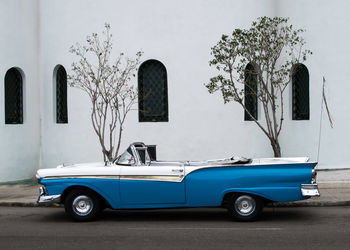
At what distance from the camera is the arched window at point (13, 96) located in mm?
19031

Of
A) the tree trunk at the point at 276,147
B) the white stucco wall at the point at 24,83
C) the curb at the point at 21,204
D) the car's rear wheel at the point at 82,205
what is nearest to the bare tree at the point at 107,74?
the white stucco wall at the point at 24,83

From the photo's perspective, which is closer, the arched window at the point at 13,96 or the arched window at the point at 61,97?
the arched window at the point at 13,96

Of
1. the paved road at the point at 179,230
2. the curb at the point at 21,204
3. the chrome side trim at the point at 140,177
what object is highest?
the chrome side trim at the point at 140,177

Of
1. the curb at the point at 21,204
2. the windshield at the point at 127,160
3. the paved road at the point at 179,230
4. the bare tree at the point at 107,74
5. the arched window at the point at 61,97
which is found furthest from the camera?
the arched window at the point at 61,97

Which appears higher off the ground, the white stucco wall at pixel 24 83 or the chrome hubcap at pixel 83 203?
the white stucco wall at pixel 24 83

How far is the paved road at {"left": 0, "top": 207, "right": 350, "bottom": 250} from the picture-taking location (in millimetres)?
8742

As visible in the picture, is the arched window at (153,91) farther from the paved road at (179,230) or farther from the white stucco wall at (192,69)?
the paved road at (179,230)

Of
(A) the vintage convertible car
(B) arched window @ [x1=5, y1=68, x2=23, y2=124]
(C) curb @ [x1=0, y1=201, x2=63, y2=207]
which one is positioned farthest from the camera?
(B) arched window @ [x1=5, y1=68, x2=23, y2=124]

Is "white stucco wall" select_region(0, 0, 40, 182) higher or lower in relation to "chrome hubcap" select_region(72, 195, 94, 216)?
higher

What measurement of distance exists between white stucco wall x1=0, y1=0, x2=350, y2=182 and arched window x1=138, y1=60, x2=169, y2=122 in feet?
0.89

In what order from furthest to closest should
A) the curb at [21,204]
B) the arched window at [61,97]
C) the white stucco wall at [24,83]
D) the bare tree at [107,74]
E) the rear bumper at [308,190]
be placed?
the arched window at [61,97] → the white stucco wall at [24,83] → the bare tree at [107,74] → the curb at [21,204] → the rear bumper at [308,190]

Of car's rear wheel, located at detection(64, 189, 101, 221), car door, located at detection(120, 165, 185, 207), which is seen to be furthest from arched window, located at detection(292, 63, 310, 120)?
car's rear wheel, located at detection(64, 189, 101, 221)

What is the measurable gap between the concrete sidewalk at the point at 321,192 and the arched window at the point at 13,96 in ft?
7.84

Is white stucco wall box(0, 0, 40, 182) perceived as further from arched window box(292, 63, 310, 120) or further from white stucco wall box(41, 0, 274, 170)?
arched window box(292, 63, 310, 120)
